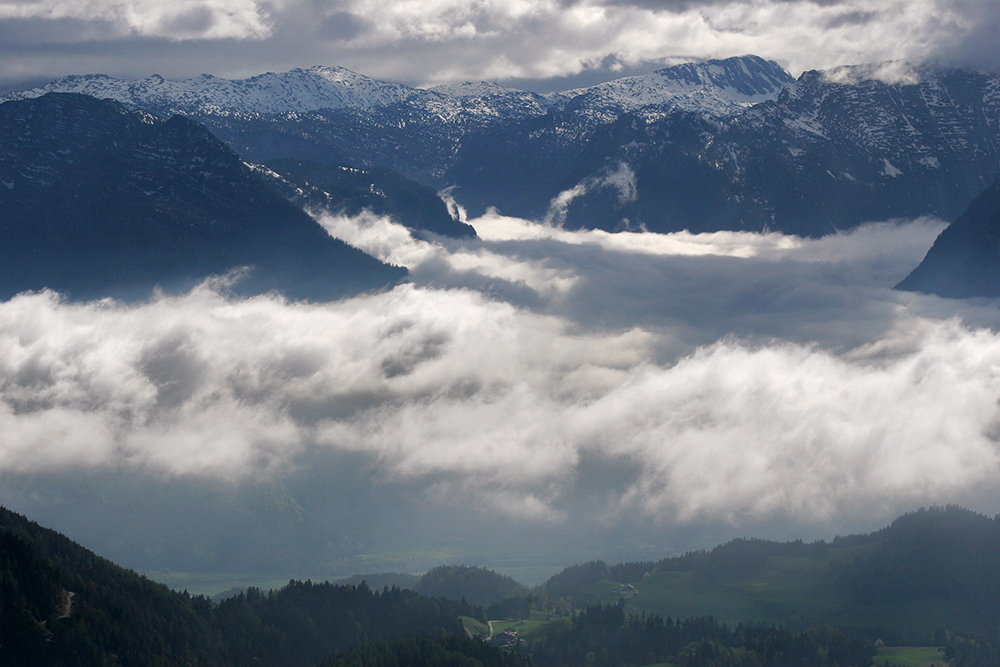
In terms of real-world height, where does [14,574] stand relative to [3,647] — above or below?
above

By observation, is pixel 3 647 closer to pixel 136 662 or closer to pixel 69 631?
pixel 69 631

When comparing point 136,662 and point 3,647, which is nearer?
point 3,647

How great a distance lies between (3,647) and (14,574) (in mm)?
12707

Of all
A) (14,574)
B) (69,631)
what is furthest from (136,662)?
(14,574)

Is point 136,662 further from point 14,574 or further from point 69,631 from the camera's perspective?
point 14,574

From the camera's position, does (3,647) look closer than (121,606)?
Yes

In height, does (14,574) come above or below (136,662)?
above

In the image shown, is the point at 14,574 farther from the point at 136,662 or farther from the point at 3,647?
the point at 136,662

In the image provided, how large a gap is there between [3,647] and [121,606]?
26458 mm

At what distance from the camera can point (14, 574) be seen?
7185 inches

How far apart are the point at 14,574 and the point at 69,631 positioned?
1379cm

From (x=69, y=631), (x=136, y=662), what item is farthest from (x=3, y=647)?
(x=136, y=662)

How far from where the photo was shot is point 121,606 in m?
200

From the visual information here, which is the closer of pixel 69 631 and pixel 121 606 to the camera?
A: pixel 69 631
